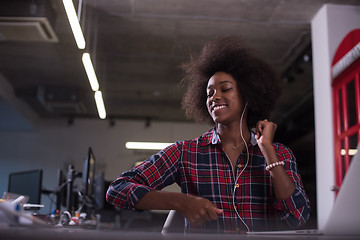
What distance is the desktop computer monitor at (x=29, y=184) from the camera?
11.1ft

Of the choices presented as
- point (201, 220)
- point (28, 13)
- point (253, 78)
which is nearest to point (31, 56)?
point (28, 13)

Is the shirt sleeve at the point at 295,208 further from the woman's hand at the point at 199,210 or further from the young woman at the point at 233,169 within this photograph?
the woman's hand at the point at 199,210

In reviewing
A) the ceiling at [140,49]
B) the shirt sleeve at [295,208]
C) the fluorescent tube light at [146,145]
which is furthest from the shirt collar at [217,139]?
the fluorescent tube light at [146,145]

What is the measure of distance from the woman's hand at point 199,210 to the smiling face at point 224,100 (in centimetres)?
52

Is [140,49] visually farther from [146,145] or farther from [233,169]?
[233,169]

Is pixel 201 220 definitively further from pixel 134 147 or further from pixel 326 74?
pixel 134 147

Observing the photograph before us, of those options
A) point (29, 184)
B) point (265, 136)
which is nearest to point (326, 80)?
point (29, 184)

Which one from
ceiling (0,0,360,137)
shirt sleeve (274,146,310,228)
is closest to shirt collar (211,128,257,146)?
shirt sleeve (274,146,310,228)

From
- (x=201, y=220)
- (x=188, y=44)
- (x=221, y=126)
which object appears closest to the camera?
(x=201, y=220)

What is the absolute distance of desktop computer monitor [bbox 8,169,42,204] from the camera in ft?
11.1

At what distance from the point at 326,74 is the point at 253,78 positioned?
2864 mm

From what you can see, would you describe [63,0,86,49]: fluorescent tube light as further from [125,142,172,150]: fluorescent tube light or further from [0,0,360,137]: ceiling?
[125,142,172,150]: fluorescent tube light

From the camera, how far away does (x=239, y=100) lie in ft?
5.21

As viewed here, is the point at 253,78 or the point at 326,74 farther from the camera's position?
the point at 326,74
